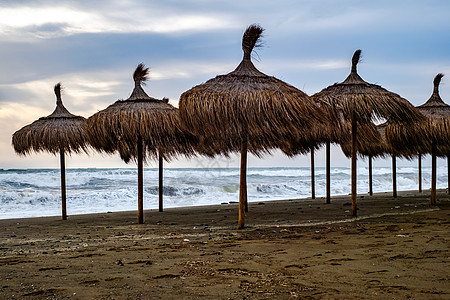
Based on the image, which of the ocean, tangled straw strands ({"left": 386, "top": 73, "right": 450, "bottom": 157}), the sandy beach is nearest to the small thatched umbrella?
the sandy beach

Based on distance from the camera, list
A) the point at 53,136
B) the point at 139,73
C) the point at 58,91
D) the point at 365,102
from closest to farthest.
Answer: the point at 365,102 → the point at 139,73 → the point at 53,136 → the point at 58,91

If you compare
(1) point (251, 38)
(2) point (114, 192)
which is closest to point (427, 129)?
(1) point (251, 38)

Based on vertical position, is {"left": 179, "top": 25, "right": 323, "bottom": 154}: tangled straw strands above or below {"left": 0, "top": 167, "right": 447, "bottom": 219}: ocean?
above

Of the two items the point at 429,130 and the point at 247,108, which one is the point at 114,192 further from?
the point at 247,108

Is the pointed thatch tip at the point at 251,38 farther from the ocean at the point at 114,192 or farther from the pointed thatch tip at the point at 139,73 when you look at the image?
the ocean at the point at 114,192

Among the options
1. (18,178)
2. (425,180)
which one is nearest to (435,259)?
(18,178)

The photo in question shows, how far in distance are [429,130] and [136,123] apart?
6.28 meters

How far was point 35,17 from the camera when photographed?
10.8 meters

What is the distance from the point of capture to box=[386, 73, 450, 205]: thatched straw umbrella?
996 centimetres

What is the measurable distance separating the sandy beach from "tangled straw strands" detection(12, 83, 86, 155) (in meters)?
2.88

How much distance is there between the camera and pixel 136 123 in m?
8.67

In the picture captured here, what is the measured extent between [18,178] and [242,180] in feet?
87.0

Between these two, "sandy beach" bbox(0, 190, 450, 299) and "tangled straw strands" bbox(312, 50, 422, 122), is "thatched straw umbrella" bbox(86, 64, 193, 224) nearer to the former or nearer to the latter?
"sandy beach" bbox(0, 190, 450, 299)

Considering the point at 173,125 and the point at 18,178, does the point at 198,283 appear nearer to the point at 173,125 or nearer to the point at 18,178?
the point at 173,125
